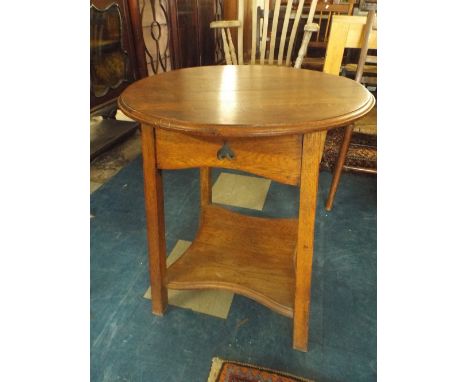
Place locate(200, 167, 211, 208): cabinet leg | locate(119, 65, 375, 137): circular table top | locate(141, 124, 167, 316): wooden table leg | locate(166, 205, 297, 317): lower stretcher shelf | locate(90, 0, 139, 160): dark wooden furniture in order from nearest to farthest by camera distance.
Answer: locate(119, 65, 375, 137): circular table top
locate(141, 124, 167, 316): wooden table leg
locate(166, 205, 297, 317): lower stretcher shelf
locate(200, 167, 211, 208): cabinet leg
locate(90, 0, 139, 160): dark wooden furniture

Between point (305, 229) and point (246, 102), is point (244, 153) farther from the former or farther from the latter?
point (305, 229)

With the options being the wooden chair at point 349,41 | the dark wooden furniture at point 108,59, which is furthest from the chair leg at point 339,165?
the dark wooden furniture at point 108,59

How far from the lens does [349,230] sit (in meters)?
1.40

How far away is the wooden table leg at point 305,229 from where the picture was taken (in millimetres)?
688

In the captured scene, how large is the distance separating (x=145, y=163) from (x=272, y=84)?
376mm

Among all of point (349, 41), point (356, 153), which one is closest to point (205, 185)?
point (349, 41)

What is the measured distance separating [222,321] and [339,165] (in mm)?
844

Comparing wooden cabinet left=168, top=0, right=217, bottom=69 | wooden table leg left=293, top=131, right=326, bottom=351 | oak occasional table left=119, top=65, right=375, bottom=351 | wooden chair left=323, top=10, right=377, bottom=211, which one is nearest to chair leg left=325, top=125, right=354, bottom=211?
wooden chair left=323, top=10, right=377, bottom=211

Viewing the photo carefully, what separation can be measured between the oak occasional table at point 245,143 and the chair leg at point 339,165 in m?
0.47

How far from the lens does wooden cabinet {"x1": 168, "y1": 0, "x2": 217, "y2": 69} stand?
2.36 metres

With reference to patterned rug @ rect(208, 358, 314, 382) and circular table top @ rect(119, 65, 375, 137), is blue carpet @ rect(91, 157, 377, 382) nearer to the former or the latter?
patterned rug @ rect(208, 358, 314, 382)

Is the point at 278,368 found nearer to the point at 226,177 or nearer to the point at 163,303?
the point at 163,303

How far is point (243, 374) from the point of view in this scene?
0.86 m
